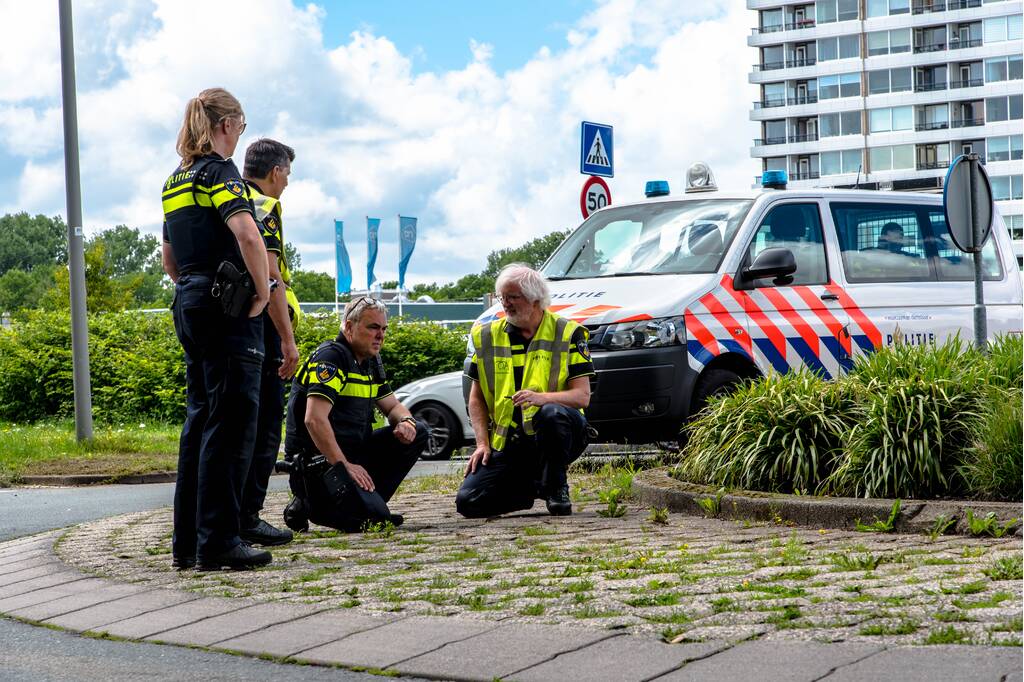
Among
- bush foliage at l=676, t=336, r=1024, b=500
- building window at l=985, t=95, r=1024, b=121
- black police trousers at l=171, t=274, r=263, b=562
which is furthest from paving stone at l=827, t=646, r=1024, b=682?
building window at l=985, t=95, r=1024, b=121

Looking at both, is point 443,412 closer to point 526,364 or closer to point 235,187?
point 526,364

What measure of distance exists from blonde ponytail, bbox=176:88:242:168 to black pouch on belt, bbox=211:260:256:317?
52 cm

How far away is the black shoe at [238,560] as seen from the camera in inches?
228

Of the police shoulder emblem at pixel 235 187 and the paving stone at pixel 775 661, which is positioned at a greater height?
the police shoulder emblem at pixel 235 187

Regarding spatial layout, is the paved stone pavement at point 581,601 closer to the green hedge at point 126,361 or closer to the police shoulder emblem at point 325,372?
the police shoulder emblem at point 325,372

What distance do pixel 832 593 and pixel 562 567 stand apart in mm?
1215

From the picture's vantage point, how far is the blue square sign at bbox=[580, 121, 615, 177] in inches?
555

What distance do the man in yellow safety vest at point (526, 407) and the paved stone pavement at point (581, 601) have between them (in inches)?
22.9

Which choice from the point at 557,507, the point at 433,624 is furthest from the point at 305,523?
the point at 433,624

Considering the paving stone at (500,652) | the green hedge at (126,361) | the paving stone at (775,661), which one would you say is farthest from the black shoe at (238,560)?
the green hedge at (126,361)

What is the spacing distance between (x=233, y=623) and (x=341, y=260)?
40442mm

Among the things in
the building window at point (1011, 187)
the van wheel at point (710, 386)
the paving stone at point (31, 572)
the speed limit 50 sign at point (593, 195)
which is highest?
the building window at point (1011, 187)

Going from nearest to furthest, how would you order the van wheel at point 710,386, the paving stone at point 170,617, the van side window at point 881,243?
the paving stone at point 170,617 → the van wheel at point 710,386 → the van side window at point 881,243

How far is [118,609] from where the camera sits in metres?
5.05
